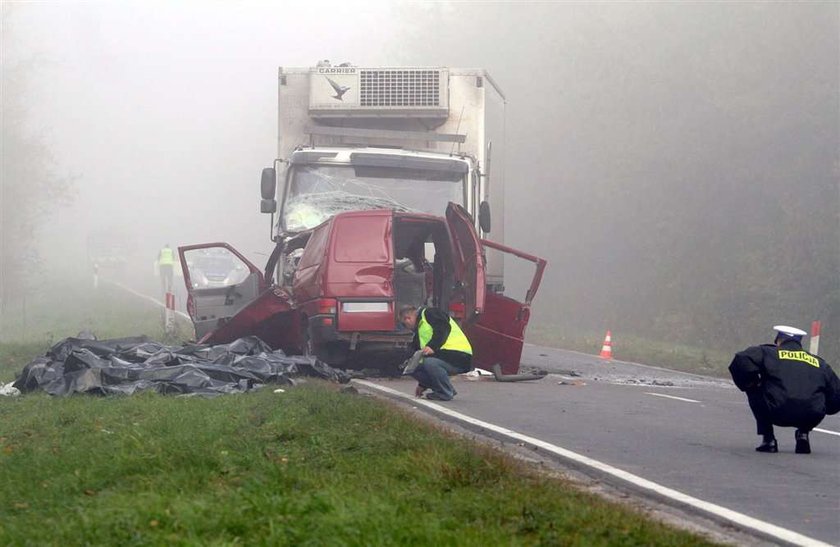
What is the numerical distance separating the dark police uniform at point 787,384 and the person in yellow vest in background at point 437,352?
12.8ft

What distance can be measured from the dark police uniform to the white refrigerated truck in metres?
8.29

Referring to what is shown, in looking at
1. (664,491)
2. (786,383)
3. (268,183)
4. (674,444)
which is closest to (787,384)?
(786,383)

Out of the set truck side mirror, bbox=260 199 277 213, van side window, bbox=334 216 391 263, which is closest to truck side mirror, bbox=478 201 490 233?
van side window, bbox=334 216 391 263

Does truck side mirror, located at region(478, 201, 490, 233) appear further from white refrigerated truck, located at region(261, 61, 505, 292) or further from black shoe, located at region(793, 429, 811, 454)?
black shoe, located at region(793, 429, 811, 454)

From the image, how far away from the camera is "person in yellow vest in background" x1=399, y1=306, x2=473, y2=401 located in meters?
12.6

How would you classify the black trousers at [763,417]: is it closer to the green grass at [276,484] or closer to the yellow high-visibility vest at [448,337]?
the green grass at [276,484]

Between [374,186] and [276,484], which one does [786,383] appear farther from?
[374,186]

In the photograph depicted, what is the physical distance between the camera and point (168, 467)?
7512 mm

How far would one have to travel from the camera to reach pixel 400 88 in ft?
59.6

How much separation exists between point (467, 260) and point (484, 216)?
2252 mm

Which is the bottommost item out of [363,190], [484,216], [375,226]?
[375,226]

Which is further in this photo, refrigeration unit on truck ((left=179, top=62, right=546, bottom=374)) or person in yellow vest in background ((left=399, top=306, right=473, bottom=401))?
refrigeration unit on truck ((left=179, top=62, right=546, bottom=374))

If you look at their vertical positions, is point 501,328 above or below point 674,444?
above

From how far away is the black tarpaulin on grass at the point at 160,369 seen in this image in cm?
1241
